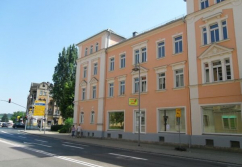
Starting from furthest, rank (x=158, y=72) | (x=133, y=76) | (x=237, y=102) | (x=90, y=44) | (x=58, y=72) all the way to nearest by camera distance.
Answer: (x=58, y=72)
(x=90, y=44)
(x=133, y=76)
(x=158, y=72)
(x=237, y=102)

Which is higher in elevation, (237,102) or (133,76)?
(133,76)

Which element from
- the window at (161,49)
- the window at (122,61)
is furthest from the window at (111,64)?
the window at (161,49)

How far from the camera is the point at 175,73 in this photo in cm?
1941

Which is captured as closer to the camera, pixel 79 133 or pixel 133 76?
pixel 133 76

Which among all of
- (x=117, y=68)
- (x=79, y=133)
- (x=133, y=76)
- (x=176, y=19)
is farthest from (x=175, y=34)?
(x=79, y=133)

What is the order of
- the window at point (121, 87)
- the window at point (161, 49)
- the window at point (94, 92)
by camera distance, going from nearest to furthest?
1. the window at point (161, 49)
2. the window at point (121, 87)
3. the window at point (94, 92)

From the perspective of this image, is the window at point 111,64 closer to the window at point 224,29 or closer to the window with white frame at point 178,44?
the window with white frame at point 178,44

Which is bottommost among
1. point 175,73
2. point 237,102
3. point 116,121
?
point 116,121

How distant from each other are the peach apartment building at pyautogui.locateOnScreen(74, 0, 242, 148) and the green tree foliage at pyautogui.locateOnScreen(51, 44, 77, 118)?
14344 millimetres

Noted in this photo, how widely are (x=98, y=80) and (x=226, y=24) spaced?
16945 millimetres

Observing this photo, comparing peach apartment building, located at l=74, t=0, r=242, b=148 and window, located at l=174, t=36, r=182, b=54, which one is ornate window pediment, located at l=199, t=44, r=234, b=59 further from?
window, located at l=174, t=36, r=182, b=54

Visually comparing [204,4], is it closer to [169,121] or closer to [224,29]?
[224,29]

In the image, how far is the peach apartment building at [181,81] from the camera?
1554 cm

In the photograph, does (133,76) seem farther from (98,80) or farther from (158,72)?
(98,80)
